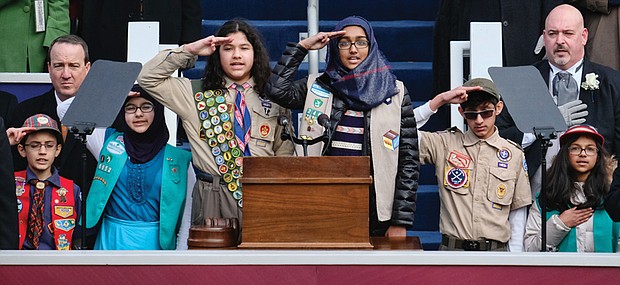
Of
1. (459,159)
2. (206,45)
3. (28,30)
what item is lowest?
(459,159)

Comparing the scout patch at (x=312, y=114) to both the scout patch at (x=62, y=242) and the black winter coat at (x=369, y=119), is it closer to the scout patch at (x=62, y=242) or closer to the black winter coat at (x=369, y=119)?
the black winter coat at (x=369, y=119)

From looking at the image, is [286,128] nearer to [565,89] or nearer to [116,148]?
[116,148]

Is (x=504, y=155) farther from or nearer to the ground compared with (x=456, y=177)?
farther from the ground

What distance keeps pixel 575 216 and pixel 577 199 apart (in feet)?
0.37

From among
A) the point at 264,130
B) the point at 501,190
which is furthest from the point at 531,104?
the point at 264,130

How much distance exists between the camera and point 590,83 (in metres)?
6.73

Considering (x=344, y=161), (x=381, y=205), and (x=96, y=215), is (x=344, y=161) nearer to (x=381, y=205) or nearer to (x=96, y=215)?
(x=381, y=205)

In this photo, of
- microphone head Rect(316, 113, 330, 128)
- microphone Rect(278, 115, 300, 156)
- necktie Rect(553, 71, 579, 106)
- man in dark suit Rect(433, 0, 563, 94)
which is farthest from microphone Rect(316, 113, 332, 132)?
man in dark suit Rect(433, 0, 563, 94)

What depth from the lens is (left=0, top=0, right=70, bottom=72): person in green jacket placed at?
24.8ft

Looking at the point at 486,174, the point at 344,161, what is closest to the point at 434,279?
the point at 344,161

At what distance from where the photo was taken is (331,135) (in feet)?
17.6

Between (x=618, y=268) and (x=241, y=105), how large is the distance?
1.99 m

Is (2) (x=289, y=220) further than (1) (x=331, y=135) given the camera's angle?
No

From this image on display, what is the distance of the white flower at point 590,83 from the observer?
6.73 meters
